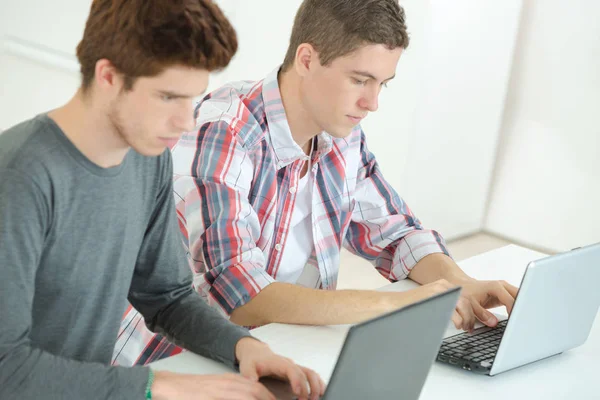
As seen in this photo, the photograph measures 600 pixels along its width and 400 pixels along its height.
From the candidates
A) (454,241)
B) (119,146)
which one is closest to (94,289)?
(119,146)

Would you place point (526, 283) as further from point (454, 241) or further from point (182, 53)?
point (454, 241)

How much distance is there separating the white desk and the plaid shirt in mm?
145

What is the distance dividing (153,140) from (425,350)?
459mm

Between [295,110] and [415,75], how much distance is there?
1848 mm

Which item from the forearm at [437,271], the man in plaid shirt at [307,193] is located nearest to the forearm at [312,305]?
the man in plaid shirt at [307,193]

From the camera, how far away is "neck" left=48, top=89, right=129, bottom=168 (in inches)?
45.2

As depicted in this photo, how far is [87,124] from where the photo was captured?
3.78 ft

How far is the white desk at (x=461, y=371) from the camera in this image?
141 cm

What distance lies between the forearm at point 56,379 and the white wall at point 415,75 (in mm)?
2390

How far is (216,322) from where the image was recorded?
4.61 feet

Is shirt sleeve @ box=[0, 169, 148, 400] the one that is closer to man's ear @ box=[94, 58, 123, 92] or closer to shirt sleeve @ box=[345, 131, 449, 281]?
man's ear @ box=[94, 58, 123, 92]

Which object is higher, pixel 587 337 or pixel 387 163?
pixel 587 337

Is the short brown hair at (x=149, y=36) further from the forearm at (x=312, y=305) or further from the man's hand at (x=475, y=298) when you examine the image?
the man's hand at (x=475, y=298)

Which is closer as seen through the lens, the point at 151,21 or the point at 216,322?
the point at 151,21
